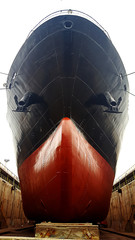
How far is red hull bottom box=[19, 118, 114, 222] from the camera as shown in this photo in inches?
137

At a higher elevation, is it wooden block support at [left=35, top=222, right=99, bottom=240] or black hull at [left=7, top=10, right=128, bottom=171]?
black hull at [left=7, top=10, right=128, bottom=171]

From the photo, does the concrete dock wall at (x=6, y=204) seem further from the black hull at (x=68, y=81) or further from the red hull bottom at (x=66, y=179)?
the black hull at (x=68, y=81)

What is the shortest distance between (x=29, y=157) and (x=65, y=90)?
8.07ft

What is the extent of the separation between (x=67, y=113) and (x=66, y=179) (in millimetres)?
1713

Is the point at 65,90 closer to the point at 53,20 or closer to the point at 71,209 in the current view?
the point at 53,20

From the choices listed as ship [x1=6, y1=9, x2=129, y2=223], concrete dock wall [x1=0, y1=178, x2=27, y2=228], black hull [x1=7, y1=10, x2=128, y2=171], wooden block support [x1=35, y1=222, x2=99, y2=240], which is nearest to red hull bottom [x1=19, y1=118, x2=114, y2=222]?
ship [x1=6, y1=9, x2=129, y2=223]

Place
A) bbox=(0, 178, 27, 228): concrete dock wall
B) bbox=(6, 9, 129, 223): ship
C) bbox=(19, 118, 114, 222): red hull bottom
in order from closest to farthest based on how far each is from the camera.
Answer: bbox=(19, 118, 114, 222): red hull bottom, bbox=(6, 9, 129, 223): ship, bbox=(0, 178, 27, 228): concrete dock wall

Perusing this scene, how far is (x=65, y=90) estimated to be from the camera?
4301 millimetres

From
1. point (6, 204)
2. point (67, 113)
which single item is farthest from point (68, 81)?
point (6, 204)

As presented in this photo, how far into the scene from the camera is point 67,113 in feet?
14.4

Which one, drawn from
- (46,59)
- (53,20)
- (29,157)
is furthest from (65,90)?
(29,157)

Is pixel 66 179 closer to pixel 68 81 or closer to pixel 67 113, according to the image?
pixel 67 113

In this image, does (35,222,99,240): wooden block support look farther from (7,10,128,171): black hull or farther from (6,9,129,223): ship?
(7,10,128,171): black hull

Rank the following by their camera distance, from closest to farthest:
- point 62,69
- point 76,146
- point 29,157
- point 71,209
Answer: point 71,209 → point 76,146 → point 62,69 → point 29,157
